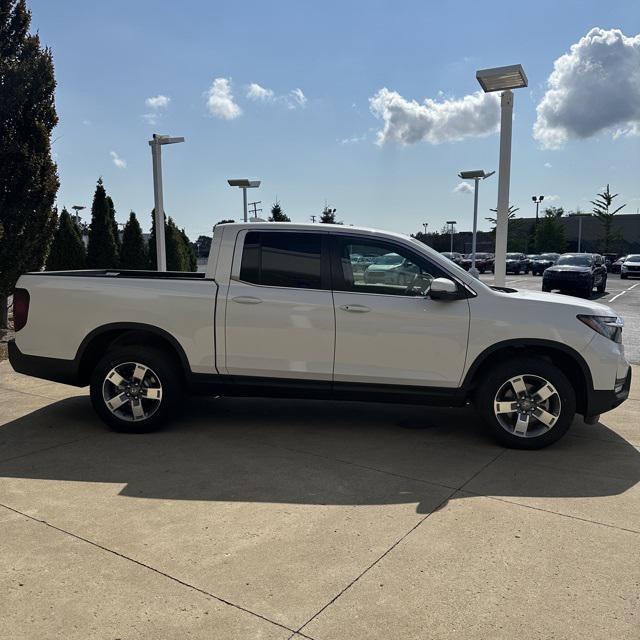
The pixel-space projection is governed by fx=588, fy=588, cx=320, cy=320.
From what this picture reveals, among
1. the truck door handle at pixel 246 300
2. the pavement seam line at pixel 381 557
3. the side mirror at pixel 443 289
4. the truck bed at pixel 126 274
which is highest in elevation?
the truck bed at pixel 126 274

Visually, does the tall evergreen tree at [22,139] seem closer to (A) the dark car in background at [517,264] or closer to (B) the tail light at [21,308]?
(B) the tail light at [21,308]

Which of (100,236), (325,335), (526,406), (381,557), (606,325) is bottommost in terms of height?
(381,557)

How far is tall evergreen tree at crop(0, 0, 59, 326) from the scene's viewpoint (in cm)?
945

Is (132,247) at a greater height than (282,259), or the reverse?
(132,247)

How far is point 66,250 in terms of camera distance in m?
14.1

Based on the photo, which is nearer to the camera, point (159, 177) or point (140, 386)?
point (140, 386)

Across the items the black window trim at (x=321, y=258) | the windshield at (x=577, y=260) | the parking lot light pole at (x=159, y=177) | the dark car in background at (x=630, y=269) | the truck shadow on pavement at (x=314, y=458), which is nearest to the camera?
the truck shadow on pavement at (x=314, y=458)

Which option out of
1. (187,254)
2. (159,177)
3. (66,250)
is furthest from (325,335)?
(187,254)

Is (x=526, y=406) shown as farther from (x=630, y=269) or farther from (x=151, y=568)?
(x=630, y=269)

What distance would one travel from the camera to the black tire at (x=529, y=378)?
15.5 ft

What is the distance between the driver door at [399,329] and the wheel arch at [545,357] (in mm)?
155

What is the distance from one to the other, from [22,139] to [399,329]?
26.4 feet

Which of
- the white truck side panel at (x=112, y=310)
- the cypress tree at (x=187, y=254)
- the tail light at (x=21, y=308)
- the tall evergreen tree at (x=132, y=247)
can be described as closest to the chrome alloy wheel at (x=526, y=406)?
the white truck side panel at (x=112, y=310)

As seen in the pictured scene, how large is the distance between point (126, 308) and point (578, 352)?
3802 millimetres
